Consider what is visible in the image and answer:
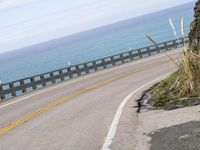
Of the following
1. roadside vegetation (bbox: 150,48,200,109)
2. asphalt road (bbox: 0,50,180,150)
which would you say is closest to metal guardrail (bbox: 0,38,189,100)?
asphalt road (bbox: 0,50,180,150)

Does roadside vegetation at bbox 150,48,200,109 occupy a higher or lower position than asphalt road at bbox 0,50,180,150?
higher

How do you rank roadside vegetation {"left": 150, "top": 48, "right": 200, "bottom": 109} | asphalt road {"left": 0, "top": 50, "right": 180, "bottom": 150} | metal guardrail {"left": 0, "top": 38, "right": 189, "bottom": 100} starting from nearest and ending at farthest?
asphalt road {"left": 0, "top": 50, "right": 180, "bottom": 150}
roadside vegetation {"left": 150, "top": 48, "right": 200, "bottom": 109}
metal guardrail {"left": 0, "top": 38, "right": 189, "bottom": 100}

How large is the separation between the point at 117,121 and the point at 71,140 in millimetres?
1811

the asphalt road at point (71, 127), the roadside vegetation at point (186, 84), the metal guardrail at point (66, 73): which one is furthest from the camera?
the metal guardrail at point (66, 73)

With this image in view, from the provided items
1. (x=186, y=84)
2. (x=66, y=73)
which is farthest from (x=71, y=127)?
(x=66, y=73)

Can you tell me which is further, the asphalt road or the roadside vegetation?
the roadside vegetation

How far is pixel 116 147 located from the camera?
805cm

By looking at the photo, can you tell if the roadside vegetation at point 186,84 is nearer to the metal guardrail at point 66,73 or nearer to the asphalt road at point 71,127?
the asphalt road at point 71,127

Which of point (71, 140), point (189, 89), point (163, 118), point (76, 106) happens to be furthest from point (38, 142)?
point (76, 106)

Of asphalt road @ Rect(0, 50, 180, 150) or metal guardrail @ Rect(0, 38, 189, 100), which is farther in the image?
metal guardrail @ Rect(0, 38, 189, 100)

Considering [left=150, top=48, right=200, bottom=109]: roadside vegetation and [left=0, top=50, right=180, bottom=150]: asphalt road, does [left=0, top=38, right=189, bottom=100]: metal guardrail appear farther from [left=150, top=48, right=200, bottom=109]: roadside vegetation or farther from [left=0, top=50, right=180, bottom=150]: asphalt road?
[left=150, top=48, right=200, bottom=109]: roadside vegetation

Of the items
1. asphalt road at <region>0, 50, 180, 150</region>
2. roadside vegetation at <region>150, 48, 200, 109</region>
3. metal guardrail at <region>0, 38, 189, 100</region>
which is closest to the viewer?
asphalt road at <region>0, 50, 180, 150</region>

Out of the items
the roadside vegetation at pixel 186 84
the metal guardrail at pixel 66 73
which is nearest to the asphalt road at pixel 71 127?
the roadside vegetation at pixel 186 84

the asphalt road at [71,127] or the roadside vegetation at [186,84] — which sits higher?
the roadside vegetation at [186,84]
